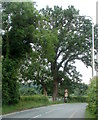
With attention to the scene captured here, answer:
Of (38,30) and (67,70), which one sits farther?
(67,70)

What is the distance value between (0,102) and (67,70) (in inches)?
1433

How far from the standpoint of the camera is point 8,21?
31000mm

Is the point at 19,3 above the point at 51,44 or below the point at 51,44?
above

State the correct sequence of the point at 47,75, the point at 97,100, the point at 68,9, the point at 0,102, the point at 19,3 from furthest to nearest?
the point at 47,75 → the point at 68,9 → the point at 19,3 → the point at 0,102 → the point at 97,100

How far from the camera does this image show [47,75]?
62875 mm

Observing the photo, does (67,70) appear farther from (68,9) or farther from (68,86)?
(68,9)

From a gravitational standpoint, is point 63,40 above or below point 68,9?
below

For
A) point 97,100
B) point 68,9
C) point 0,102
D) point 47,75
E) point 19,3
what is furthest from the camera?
point 47,75

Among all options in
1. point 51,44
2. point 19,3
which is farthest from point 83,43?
point 19,3

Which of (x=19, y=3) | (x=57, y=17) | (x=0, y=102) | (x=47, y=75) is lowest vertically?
(x=0, y=102)

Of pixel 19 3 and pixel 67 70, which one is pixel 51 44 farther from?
pixel 67 70

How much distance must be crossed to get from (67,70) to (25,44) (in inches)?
1220

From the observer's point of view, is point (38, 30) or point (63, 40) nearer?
point (38, 30)

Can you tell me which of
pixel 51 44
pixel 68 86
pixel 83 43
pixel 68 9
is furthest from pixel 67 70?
pixel 51 44
